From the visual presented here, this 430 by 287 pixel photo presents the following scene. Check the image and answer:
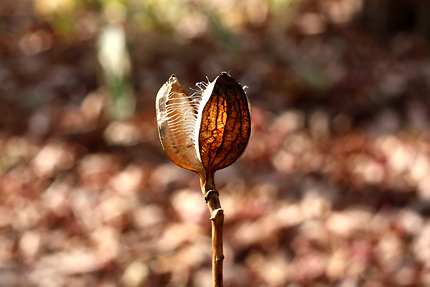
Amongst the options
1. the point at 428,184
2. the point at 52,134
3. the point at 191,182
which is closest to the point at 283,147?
the point at 191,182

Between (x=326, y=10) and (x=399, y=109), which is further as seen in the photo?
(x=326, y=10)

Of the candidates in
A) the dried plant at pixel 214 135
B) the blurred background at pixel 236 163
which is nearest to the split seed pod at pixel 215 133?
the dried plant at pixel 214 135

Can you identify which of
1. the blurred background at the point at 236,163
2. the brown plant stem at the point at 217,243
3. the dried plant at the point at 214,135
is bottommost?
the brown plant stem at the point at 217,243

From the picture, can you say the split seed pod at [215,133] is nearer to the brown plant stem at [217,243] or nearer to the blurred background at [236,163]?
the brown plant stem at [217,243]

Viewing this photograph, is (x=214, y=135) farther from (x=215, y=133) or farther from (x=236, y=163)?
(x=236, y=163)

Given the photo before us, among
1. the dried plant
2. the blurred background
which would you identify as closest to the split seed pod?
the dried plant

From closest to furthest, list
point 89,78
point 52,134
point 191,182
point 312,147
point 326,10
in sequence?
1. point 191,182
2. point 312,147
3. point 52,134
4. point 89,78
5. point 326,10

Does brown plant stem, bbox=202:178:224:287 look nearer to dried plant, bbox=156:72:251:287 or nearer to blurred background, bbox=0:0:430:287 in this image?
dried plant, bbox=156:72:251:287

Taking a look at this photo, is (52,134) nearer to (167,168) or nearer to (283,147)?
(167,168)
